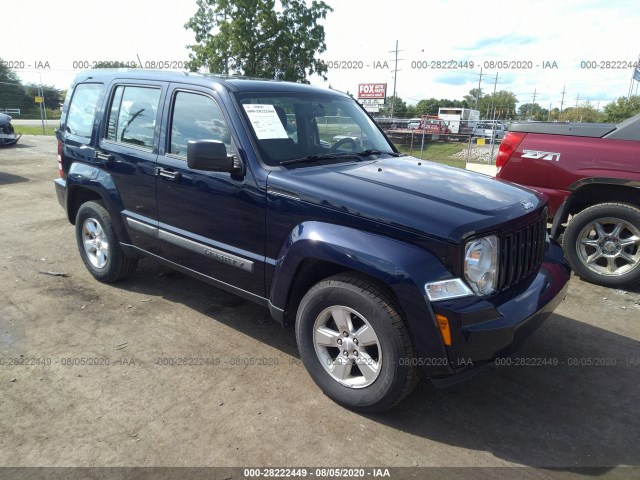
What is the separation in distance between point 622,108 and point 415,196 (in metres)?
44.1

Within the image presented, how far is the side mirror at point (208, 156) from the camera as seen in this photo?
303 centimetres

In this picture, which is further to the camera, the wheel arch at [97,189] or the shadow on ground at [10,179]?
the shadow on ground at [10,179]

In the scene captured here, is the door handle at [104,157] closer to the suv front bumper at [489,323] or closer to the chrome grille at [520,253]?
the suv front bumper at [489,323]

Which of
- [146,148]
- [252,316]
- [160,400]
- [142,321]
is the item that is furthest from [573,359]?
[146,148]

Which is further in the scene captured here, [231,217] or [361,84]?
[361,84]

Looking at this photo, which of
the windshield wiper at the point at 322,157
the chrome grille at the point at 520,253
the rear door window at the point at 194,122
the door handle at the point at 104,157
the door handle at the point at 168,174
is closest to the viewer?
the chrome grille at the point at 520,253

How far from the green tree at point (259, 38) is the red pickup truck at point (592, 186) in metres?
20.8

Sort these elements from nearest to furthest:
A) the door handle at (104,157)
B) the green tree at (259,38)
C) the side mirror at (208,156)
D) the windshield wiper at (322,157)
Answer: the side mirror at (208,156) → the windshield wiper at (322,157) → the door handle at (104,157) → the green tree at (259,38)

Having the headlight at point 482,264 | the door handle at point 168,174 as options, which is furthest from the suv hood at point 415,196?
the door handle at point 168,174

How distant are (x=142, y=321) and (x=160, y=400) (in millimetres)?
1204

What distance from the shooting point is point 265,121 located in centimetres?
343

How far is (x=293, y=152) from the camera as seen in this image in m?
3.45

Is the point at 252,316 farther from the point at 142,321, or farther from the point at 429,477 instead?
the point at 429,477

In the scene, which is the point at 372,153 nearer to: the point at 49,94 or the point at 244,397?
the point at 244,397
